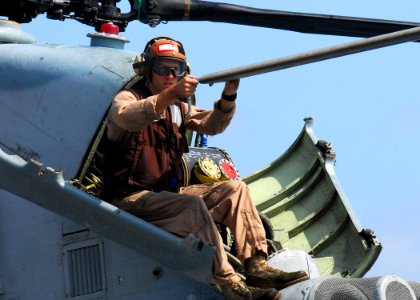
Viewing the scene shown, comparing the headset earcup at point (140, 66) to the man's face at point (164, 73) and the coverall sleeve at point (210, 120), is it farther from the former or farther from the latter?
the coverall sleeve at point (210, 120)

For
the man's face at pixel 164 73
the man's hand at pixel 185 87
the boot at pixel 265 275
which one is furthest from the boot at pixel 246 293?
the man's face at pixel 164 73

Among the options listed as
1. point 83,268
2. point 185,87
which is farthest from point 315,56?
point 83,268

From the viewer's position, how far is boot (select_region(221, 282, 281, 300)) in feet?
30.0

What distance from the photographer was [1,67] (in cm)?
1022

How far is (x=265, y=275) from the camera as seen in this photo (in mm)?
9438

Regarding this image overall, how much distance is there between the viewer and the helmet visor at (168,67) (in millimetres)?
9742

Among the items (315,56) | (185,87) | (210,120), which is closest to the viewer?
(315,56)

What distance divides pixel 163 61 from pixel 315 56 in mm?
1555

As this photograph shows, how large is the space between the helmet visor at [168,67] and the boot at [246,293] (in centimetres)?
158

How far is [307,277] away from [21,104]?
2.45 meters

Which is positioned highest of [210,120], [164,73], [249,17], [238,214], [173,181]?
[249,17]

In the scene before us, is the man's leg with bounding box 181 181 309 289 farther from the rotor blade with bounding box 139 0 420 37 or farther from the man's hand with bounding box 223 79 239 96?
the rotor blade with bounding box 139 0 420 37

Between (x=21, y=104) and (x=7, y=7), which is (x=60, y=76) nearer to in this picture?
(x=21, y=104)

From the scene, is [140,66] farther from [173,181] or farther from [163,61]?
[173,181]
